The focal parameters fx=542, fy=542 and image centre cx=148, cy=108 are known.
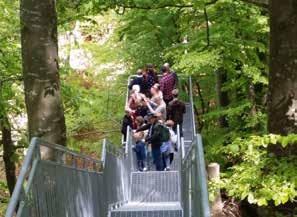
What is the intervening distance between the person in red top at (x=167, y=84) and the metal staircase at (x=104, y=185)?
5.60 feet

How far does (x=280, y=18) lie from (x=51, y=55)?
280cm

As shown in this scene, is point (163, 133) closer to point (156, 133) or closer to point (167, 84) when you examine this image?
point (156, 133)

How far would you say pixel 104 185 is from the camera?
862cm

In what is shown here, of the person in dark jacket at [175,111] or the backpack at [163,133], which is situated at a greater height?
the person in dark jacket at [175,111]

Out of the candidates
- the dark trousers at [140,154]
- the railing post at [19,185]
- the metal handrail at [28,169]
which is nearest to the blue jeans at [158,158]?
the dark trousers at [140,154]

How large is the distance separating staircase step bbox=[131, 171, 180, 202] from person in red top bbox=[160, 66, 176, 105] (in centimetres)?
262

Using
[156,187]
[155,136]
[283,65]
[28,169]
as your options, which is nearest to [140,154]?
[156,187]

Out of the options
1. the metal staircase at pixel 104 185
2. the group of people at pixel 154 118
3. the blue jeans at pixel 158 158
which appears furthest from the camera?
Answer: the blue jeans at pixel 158 158

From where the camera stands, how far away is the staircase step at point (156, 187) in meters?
11.2

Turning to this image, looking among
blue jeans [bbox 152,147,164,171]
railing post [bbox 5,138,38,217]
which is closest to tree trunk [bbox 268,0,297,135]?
railing post [bbox 5,138,38,217]

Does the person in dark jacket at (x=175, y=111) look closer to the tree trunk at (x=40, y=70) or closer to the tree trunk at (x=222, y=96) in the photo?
the tree trunk at (x=222, y=96)

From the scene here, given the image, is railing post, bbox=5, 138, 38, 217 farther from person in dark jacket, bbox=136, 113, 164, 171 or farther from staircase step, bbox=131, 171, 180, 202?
staircase step, bbox=131, 171, 180, 202

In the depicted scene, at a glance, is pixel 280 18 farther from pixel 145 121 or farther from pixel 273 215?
pixel 145 121

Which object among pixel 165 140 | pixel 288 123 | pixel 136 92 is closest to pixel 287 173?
pixel 288 123
